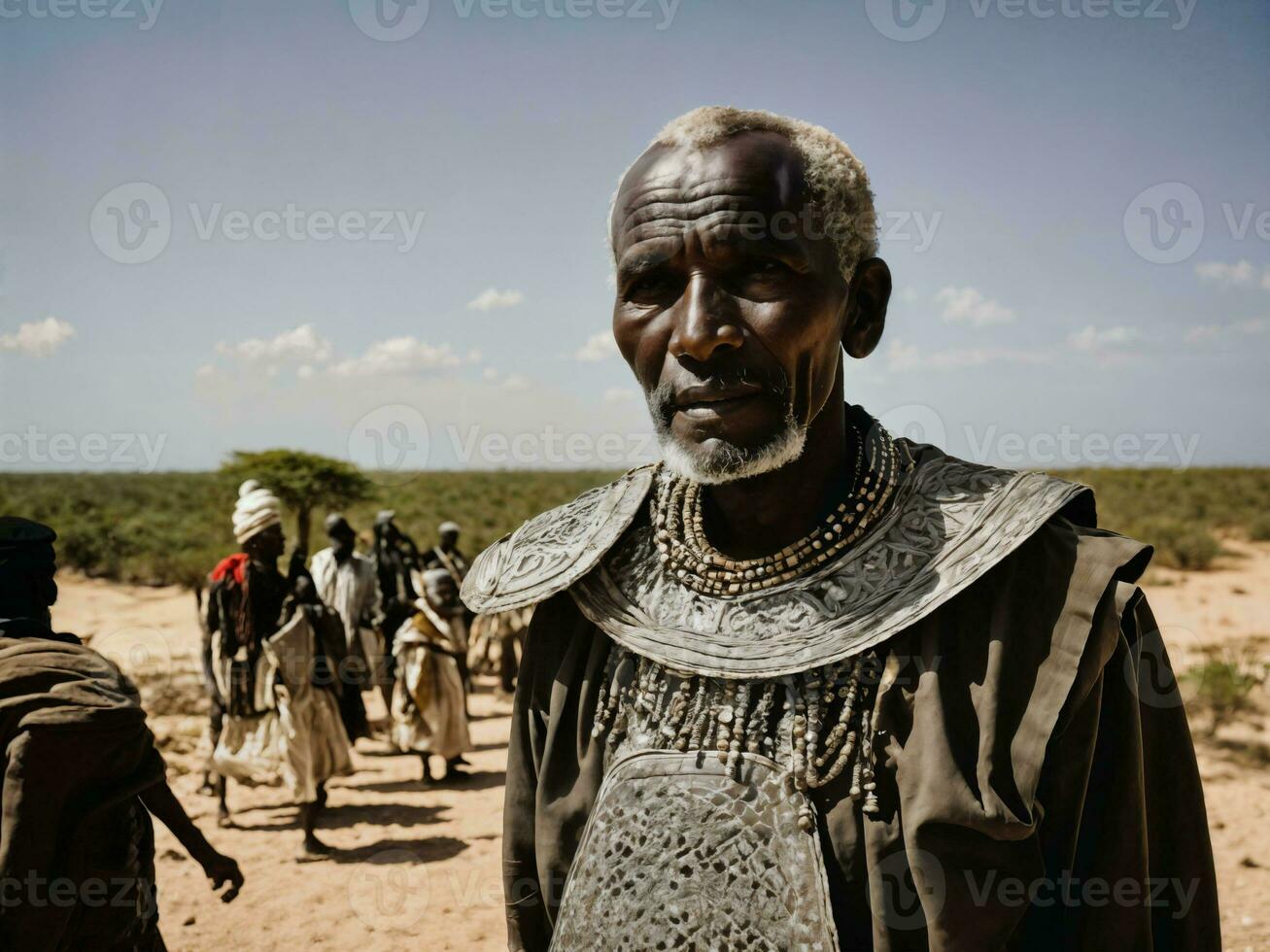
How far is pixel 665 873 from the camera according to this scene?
65.3 inches

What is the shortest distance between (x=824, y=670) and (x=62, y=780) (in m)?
2.20

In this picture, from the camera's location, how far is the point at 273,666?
7.00 metres

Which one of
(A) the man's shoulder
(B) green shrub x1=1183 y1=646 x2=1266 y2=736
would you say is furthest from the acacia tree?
(A) the man's shoulder

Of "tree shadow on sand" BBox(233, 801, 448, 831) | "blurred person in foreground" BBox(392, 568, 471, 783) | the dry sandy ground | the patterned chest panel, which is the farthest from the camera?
"blurred person in foreground" BBox(392, 568, 471, 783)

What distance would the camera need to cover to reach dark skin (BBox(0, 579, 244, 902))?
289cm

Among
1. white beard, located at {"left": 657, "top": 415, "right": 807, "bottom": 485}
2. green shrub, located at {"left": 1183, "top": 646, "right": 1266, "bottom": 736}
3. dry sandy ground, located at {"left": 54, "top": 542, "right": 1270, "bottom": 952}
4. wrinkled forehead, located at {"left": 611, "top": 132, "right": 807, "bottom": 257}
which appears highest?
wrinkled forehead, located at {"left": 611, "top": 132, "right": 807, "bottom": 257}

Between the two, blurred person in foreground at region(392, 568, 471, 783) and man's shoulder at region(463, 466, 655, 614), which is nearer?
man's shoulder at region(463, 466, 655, 614)

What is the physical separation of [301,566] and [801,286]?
6.23 m

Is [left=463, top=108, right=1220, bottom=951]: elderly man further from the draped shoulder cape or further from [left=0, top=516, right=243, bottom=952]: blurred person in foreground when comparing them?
[left=0, top=516, right=243, bottom=952]: blurred person in foreground

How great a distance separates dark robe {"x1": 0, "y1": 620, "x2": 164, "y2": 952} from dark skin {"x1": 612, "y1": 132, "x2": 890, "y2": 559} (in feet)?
6.53

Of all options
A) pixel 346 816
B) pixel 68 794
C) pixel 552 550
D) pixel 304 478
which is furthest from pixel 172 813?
pixel 304 478

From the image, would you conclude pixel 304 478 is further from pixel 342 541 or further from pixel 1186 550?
pixel 1186 550

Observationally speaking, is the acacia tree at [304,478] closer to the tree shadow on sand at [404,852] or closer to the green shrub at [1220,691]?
the tree shadow on sand at [404,852]

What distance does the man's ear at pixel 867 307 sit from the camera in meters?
1.82
